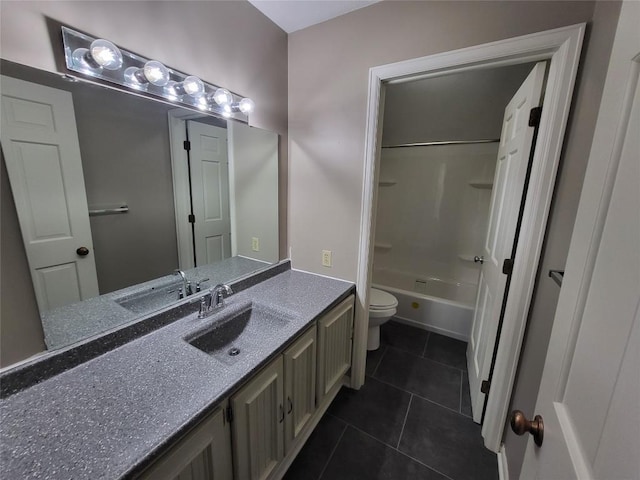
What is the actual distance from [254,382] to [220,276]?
0.72 m

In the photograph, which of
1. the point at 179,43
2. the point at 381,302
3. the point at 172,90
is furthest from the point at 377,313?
the point at 179,43

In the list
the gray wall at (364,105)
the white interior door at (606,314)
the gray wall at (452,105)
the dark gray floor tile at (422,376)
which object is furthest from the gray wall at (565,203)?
the gray wall at (452,105)

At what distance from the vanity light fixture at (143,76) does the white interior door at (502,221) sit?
1.42 metres

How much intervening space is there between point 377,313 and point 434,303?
766 mm

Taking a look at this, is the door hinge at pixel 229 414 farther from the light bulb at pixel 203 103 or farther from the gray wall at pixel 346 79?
the light bulb at pixel 203 103

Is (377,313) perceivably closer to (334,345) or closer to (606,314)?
(334,345)

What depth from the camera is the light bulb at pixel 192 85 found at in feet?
3.88

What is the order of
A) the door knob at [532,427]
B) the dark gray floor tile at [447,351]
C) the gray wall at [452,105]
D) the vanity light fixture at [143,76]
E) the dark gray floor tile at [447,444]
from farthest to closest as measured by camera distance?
the gray wall at [452,105], the dark gray floor tile at [447,351], the dark gray floor tile at [447,444], the vanity light fixture at [143,76], the door knob at [532,427]

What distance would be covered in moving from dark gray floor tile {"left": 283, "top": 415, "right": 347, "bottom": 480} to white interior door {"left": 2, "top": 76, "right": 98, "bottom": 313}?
4.27 feet

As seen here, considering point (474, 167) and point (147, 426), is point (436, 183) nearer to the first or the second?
point (474, 167)

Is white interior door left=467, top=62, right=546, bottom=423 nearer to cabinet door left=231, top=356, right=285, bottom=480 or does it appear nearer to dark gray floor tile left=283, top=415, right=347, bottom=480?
dark gray floor tile left=283, top=415, right=347, bottom=480

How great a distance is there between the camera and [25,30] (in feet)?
2.56

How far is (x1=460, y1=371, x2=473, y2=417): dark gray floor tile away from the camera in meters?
1.74

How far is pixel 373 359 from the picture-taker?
7.30 ft
